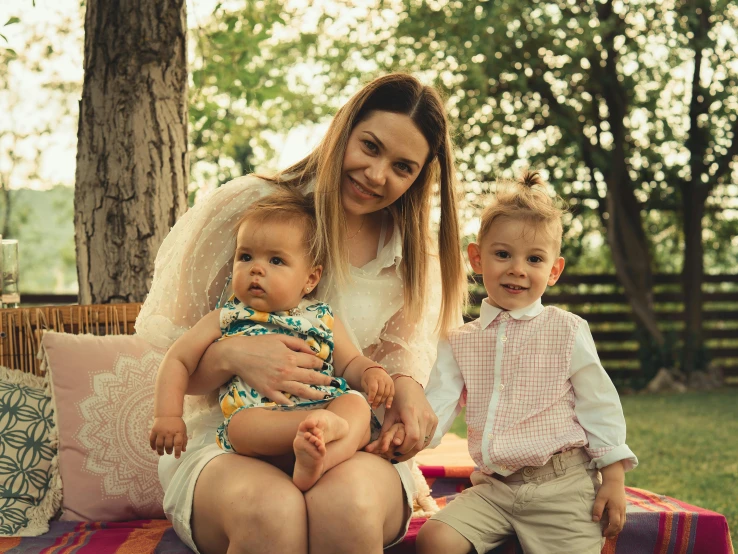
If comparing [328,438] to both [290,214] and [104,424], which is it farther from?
[104,424]

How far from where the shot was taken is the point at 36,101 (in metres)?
14.8

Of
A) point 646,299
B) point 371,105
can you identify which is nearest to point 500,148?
point 646,299

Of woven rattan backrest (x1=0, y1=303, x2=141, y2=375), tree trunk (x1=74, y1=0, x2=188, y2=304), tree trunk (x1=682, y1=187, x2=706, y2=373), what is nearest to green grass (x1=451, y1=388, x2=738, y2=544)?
tree trunk (x1=682, y1=187, x2=706, y2=373)

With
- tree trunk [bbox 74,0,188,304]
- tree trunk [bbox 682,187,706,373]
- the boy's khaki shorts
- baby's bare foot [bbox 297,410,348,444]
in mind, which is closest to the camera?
baby's bare foot [bbox 297,410,348,444]

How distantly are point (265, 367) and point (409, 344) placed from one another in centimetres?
66

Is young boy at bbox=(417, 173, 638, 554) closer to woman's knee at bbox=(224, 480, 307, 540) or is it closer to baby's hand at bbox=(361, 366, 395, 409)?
baby's hand at bbox=(361, 366, 395, 409)

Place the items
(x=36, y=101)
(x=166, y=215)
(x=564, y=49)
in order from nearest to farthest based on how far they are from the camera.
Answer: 1. (x=166, y=215)
2. (x=564, y=49)
3. (x=36, y=101)

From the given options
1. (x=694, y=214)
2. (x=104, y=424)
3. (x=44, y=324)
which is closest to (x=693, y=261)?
(x=694, y=214)

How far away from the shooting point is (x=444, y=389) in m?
2.17

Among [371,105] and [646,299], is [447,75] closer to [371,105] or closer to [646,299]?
[646,299]

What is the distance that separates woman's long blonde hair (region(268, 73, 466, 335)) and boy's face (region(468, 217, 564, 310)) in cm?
20

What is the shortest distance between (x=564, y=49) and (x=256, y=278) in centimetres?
744

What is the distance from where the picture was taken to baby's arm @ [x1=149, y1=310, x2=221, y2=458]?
1758mm

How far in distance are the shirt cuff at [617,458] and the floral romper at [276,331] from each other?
0.59 meters
